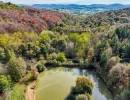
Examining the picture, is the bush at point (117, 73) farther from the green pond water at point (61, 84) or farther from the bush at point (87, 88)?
the bush at point (87, 88)

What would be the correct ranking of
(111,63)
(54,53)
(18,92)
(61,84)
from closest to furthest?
(18,92), (61,84), (111,63), (54,53)

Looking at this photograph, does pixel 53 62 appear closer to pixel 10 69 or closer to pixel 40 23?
pixel 10 69

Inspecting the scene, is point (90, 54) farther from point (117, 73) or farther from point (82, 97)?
point (82, 97)

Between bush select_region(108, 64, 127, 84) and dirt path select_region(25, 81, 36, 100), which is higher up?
bush select_region(108, 64, 127, 84)

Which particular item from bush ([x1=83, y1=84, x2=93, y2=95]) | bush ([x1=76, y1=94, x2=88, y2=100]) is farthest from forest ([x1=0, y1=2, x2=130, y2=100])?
bush ([x1=76, y1=94, x2=88, y2=100])

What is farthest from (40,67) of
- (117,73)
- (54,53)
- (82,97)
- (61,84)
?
(117,73)

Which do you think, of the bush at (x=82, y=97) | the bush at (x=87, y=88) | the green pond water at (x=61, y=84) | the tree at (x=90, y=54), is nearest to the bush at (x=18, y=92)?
the green pond water at (x=61, y=84)

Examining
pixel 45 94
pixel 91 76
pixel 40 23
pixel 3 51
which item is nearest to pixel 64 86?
pixel 45 94

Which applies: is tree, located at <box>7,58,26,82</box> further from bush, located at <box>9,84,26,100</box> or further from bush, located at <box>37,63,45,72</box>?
bush, located at <box>37,63,45,72</box>

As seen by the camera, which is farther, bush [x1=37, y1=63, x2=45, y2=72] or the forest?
bush [x1=37, y1=63, x2=45, y2=72]

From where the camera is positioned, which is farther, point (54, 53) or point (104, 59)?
point (54, 53)
